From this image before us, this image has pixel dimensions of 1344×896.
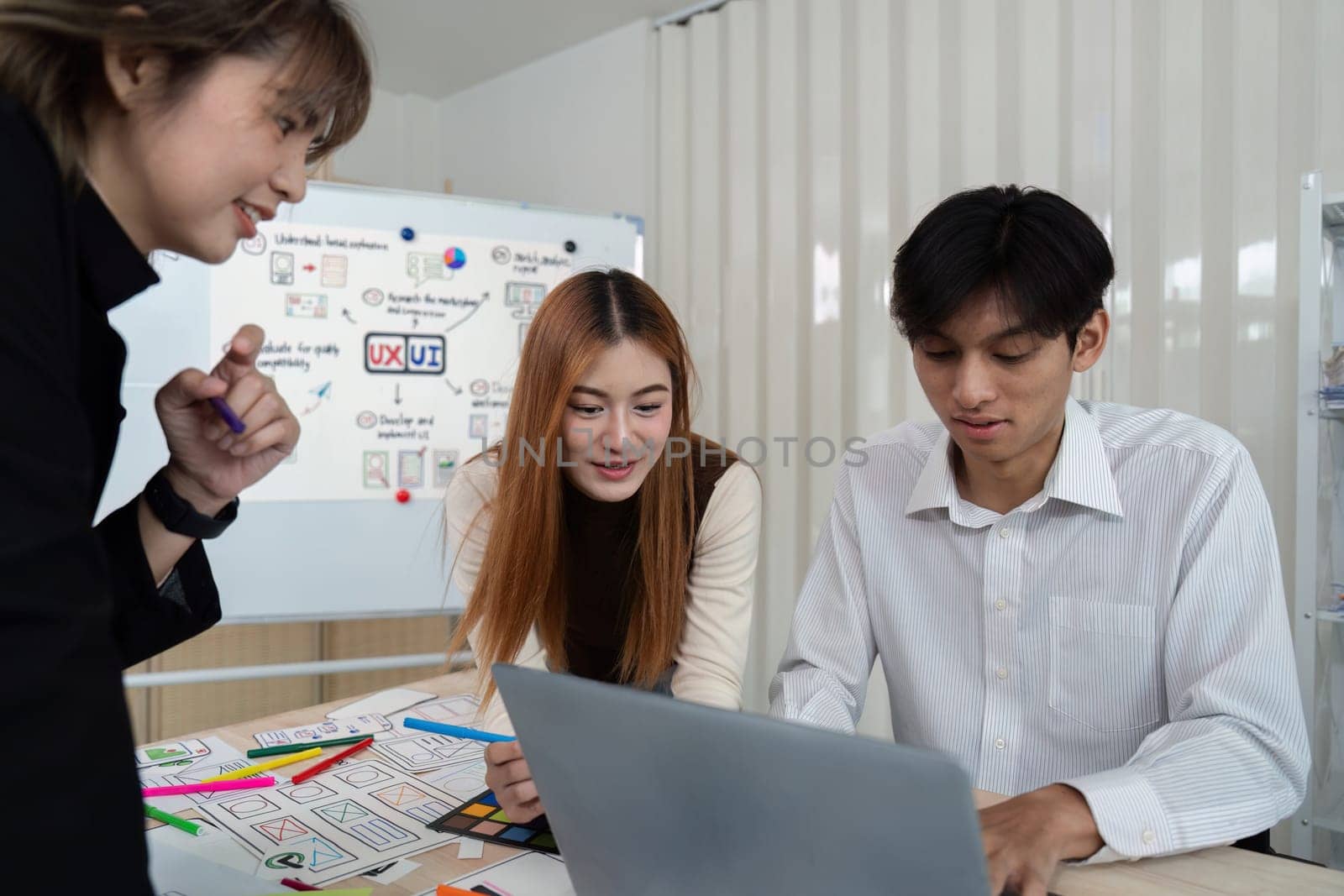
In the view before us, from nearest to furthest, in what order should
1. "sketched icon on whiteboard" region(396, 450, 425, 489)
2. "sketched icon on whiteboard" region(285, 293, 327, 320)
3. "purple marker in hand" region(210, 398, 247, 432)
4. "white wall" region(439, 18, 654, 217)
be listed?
"purple marker in hand" region(210, 398, 247, 432)
"sketched icon on whiteboard" region(285, 293, 327, 320)
"sketched icon on whiteboard" region(396, 450, 425, 489)
"white wall" region(439, 18, 654, 217)

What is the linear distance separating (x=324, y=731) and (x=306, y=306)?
4.53 feet

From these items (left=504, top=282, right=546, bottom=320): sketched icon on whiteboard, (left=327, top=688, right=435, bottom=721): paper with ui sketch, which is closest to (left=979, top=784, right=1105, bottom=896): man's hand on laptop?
(left=327, top=688, right=435, bottom=721): paper with ui sketch

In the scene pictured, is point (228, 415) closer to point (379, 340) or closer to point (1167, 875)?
point (1167, 875)

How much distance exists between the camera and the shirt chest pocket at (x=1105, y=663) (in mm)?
1200

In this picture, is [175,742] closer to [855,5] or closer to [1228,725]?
[1228,725]

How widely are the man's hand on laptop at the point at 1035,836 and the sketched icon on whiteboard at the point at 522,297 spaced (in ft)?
6.61

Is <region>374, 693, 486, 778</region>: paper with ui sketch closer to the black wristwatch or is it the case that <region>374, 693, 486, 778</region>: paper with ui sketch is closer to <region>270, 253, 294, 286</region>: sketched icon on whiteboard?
the black wristwatch

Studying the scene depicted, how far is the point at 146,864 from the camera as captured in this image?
54cm

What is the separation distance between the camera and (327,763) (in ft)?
3.76

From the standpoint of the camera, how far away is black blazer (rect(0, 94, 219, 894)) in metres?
0.48

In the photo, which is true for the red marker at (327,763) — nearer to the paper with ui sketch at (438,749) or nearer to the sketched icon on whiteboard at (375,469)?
the paper with ui sketch at (438,749)

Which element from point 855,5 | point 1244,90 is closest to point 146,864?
point 1244,90

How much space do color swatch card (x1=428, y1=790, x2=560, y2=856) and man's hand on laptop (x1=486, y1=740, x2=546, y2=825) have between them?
0.01 metres

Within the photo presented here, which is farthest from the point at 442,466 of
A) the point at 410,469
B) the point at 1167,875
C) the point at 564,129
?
the point at 1167,875
